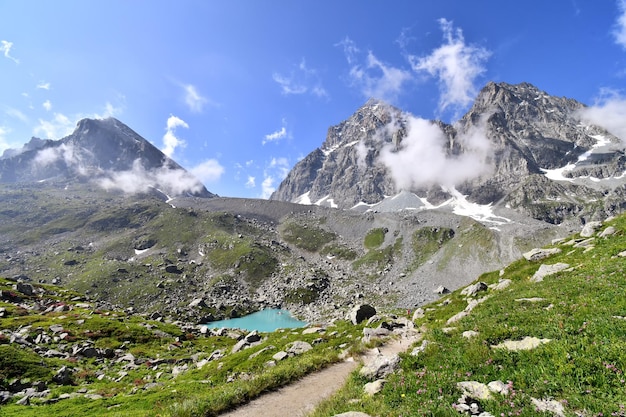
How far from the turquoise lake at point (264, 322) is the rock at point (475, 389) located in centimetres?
14222

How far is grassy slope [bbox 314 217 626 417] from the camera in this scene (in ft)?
Result: 28.7

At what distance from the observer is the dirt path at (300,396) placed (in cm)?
1580

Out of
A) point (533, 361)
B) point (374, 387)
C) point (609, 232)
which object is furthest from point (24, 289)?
point (609, 232)

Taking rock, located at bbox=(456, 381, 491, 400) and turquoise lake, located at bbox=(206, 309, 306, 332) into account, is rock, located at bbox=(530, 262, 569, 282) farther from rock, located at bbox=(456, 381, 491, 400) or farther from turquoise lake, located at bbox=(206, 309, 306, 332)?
turquoise lake, located at bbox=(206, 309, 306, 332)

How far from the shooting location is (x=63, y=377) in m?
33.1

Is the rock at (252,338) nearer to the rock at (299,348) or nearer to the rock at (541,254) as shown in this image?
the rock at (299,348)

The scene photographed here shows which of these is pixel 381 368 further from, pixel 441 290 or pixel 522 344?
pixel 441 290

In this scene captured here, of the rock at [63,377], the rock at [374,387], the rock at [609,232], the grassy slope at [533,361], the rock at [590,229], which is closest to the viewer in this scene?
the grassy slope at [533,361]

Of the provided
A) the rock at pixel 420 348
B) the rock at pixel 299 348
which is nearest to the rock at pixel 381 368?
the rock at pixel 420 348

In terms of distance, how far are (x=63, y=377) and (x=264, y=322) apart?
13139 cm

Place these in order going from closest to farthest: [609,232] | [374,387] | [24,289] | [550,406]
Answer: [550,406]
[374,387]
[609,232]
[24,289]

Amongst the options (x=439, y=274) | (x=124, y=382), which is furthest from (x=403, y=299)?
(x=124, y=382)

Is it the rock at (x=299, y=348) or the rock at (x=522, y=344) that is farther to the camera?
the rock at (x=299, y=348)

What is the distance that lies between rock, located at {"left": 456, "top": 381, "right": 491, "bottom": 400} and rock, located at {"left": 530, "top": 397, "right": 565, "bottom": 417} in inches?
53.6
